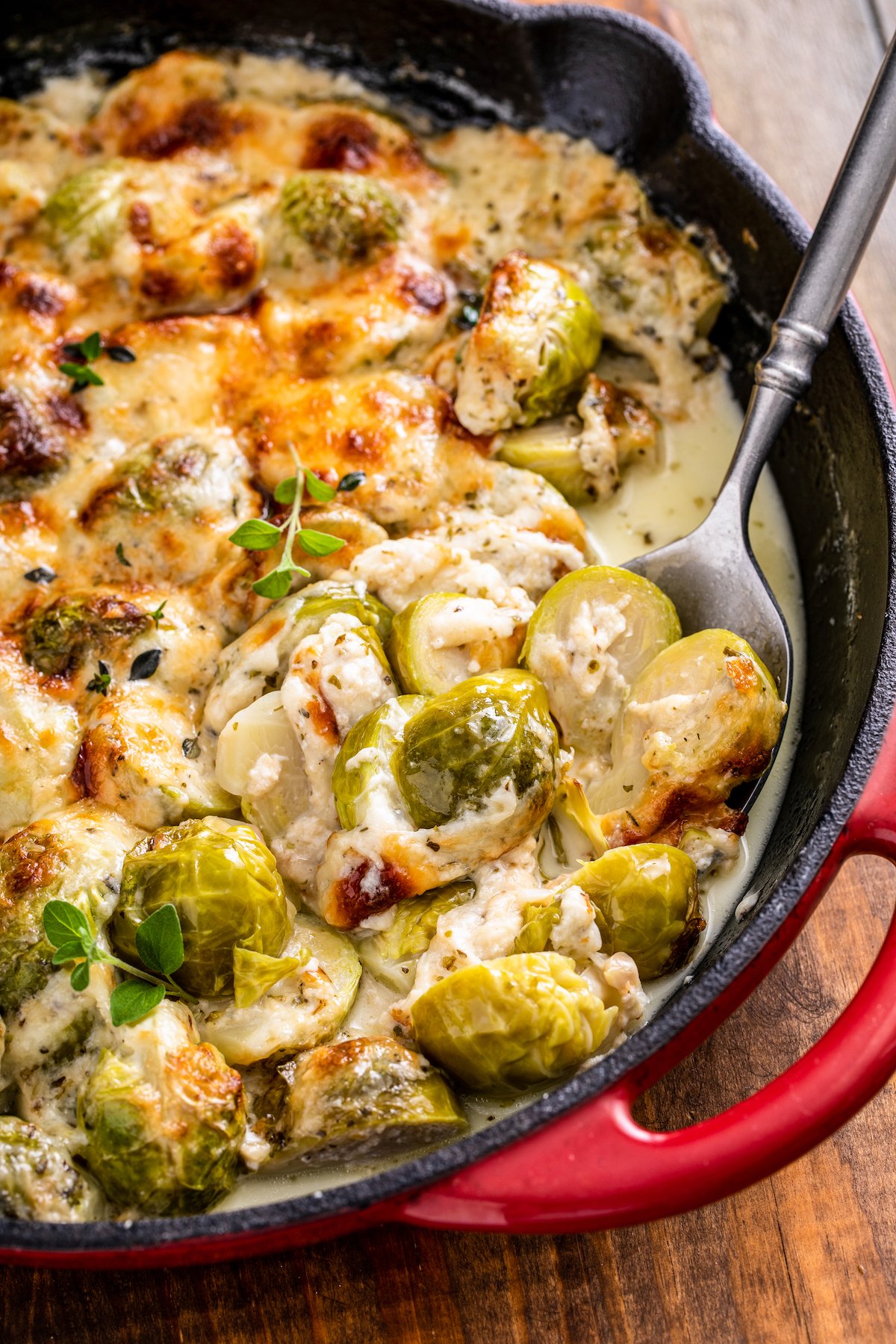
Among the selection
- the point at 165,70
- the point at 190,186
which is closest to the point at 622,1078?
the point at 190,186

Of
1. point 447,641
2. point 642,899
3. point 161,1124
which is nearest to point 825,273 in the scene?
point 447,641

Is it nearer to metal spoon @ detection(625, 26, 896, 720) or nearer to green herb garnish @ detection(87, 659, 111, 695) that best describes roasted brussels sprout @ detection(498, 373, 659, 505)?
metal spoon @ detection(625, 26, 896, 720)

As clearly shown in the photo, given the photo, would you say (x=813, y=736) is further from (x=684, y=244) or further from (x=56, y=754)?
(x=56, y=754)

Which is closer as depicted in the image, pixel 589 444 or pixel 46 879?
pixel 46 879

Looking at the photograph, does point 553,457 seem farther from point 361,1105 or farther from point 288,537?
point 361,1105

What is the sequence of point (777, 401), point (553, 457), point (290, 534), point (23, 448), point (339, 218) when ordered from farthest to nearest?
point (339, 218), point (553, 457), point (23, 448), point (777, 401), point (290, 534)

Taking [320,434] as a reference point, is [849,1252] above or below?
below
